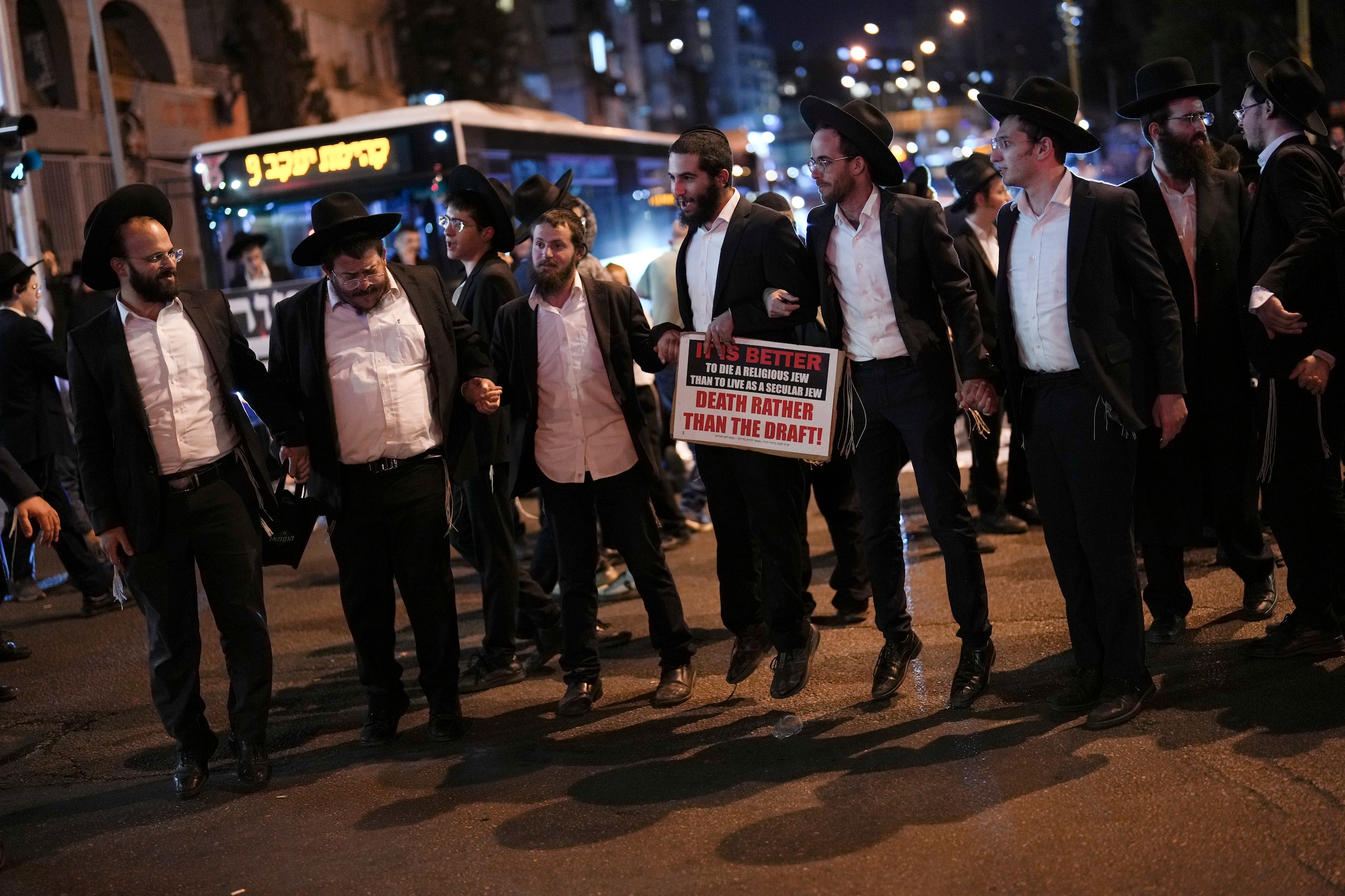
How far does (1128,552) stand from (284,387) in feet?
11.6

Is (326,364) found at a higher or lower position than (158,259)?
lower

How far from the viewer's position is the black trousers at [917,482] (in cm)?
525

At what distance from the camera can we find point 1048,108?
497cm

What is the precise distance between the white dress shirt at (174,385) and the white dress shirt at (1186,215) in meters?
4.17

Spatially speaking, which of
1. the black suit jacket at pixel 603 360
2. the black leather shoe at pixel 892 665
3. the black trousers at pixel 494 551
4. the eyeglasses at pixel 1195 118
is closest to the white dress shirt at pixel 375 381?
the black suit jacket at pixel 603 360

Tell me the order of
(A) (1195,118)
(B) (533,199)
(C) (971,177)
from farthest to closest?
(C) (971,177) < (B) (533,199) < (A) (1195,118)

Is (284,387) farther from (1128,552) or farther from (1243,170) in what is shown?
(1243,170)

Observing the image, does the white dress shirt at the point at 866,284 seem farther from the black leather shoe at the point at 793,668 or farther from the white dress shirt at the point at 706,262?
the black leather shoe at the point at 793,668

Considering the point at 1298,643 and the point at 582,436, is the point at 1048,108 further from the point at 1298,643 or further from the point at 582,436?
the point at 1298,643

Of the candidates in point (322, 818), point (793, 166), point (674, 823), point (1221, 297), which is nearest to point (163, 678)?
point (322, 818)

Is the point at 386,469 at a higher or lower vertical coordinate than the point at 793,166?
lower

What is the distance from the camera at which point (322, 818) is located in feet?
16.0

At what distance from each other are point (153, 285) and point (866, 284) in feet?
9.39

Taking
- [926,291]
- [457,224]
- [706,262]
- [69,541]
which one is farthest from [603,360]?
[69,541]
